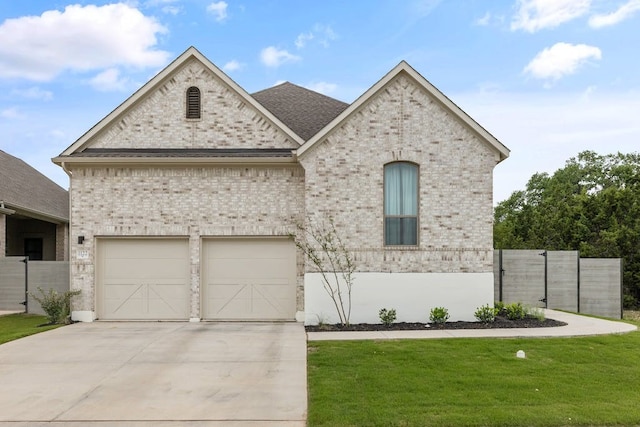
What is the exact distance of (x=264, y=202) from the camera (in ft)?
→ 45.9

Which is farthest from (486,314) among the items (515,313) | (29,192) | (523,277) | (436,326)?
(29,192)

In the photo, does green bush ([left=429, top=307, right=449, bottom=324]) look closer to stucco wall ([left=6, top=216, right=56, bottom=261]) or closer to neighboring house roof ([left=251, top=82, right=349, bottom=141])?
neighboring house roof ([left=251, top=82, right=349, bottom=141])

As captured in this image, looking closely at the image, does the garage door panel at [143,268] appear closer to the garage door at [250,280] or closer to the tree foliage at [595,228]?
the garage door at [250,280]

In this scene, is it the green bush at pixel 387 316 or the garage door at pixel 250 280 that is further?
the garage door at pixel 250 280

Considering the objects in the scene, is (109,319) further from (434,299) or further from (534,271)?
(534,271)

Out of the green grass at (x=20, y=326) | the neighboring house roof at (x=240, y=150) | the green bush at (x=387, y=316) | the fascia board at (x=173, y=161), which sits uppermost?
the neighboring house roof at (x=240, y=150)

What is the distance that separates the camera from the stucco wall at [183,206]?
1395 cm

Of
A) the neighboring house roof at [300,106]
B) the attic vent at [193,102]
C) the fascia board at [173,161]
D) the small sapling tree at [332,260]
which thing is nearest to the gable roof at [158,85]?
the fascia board at [173,161]

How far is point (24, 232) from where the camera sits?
24984 mm

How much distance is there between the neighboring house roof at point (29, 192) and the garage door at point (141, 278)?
328 inches

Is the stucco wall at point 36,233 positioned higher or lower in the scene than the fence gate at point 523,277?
higher

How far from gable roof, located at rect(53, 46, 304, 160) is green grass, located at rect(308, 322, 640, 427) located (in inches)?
268

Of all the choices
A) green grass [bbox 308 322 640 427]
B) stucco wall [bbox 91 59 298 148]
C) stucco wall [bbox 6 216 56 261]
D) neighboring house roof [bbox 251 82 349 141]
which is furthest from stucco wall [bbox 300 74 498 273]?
stucco wall [bbox 6 216 56 261]

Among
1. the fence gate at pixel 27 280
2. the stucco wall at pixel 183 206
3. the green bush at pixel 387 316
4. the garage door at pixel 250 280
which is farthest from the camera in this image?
the fence gate at pixel 27 280
